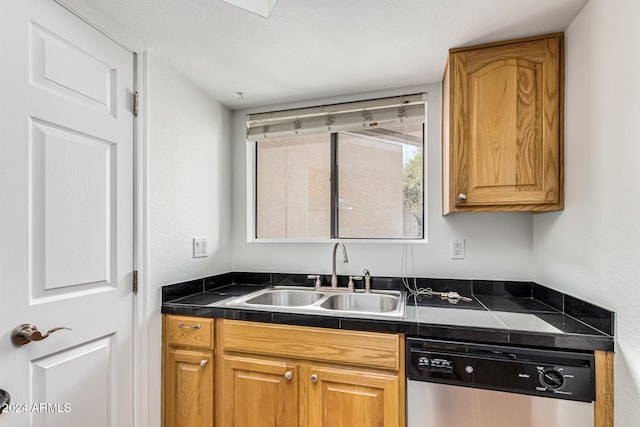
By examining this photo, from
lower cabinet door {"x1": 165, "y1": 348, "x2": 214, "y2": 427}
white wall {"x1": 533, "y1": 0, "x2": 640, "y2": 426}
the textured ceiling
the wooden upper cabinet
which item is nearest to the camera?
white wall {"x1": 533, "y1": 0, "x2": 640, "y2": 426}

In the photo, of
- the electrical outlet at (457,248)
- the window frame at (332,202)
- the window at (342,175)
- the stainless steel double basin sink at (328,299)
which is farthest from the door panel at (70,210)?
the electrical outlet at (457,248)

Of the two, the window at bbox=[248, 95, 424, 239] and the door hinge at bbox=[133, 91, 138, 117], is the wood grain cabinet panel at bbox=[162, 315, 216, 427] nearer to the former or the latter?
the window at bbox=[248, 95, 424, 239]

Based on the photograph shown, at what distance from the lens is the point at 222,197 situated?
2.29m

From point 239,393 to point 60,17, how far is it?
1.77m

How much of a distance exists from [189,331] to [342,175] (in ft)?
4.48

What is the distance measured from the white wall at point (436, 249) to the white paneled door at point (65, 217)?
1.04 m

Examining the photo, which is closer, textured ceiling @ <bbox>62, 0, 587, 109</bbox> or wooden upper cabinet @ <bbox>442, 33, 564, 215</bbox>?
textured ceiling @ <bbox>62, 0, 587, 109</bbox>

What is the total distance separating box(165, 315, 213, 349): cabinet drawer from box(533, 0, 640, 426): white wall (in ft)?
5.50

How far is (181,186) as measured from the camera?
1871mm

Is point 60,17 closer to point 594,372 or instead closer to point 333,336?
point 333,336

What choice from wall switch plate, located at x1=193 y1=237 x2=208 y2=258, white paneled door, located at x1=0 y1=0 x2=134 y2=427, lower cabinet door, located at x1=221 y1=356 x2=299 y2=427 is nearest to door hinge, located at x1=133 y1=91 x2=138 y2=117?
white paneled door, located at x1=0 y1=0 x2=134 y2=427

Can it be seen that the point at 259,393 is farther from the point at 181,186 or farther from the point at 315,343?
the point at 181,186

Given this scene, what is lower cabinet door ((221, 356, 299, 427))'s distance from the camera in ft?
4.92

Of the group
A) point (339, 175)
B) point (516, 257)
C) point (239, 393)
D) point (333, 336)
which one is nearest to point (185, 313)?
point (239, 393)
